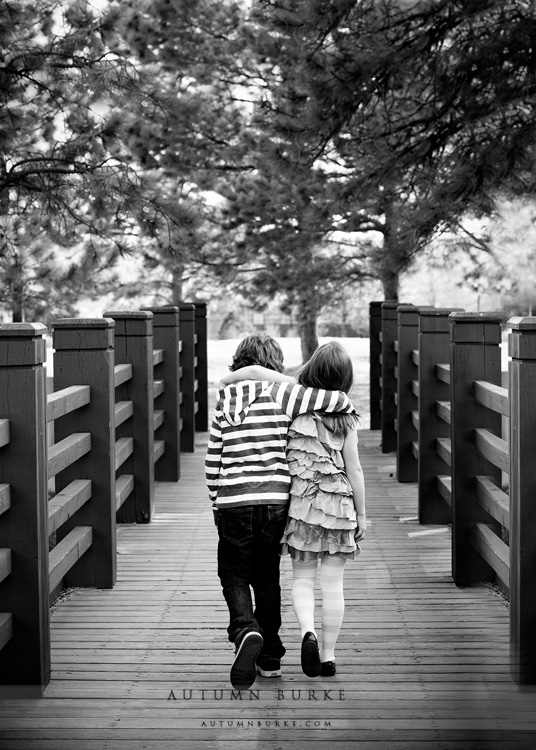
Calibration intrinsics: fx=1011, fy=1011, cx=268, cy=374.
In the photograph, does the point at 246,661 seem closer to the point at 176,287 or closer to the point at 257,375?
the point at 257,375

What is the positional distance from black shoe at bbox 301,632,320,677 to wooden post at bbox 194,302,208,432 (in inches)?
279

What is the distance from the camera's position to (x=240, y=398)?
11.9 feet

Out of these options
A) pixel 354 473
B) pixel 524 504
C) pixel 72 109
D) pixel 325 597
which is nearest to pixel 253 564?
pixel 325 597

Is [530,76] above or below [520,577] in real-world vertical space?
above

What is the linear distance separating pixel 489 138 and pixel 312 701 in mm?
6460

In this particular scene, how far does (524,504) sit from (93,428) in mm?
2135

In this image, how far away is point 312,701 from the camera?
334cm

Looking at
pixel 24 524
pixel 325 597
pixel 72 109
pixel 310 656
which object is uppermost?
pixel 72 109

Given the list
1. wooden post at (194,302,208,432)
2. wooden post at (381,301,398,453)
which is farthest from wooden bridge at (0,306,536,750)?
wooden post at (194,302,208,432)

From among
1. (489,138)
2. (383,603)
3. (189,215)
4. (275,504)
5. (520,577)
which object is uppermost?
(489,138)

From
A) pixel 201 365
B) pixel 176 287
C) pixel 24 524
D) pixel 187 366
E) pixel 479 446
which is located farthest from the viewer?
pixel 176 287

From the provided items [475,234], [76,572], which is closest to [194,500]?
[76,572]

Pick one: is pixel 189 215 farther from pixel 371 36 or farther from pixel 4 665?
pixel 4 665

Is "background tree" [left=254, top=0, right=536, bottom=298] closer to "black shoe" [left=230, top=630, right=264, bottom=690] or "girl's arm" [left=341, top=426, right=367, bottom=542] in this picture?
"girl's arm" [left=341, top=426, right=367, bottom=542]
